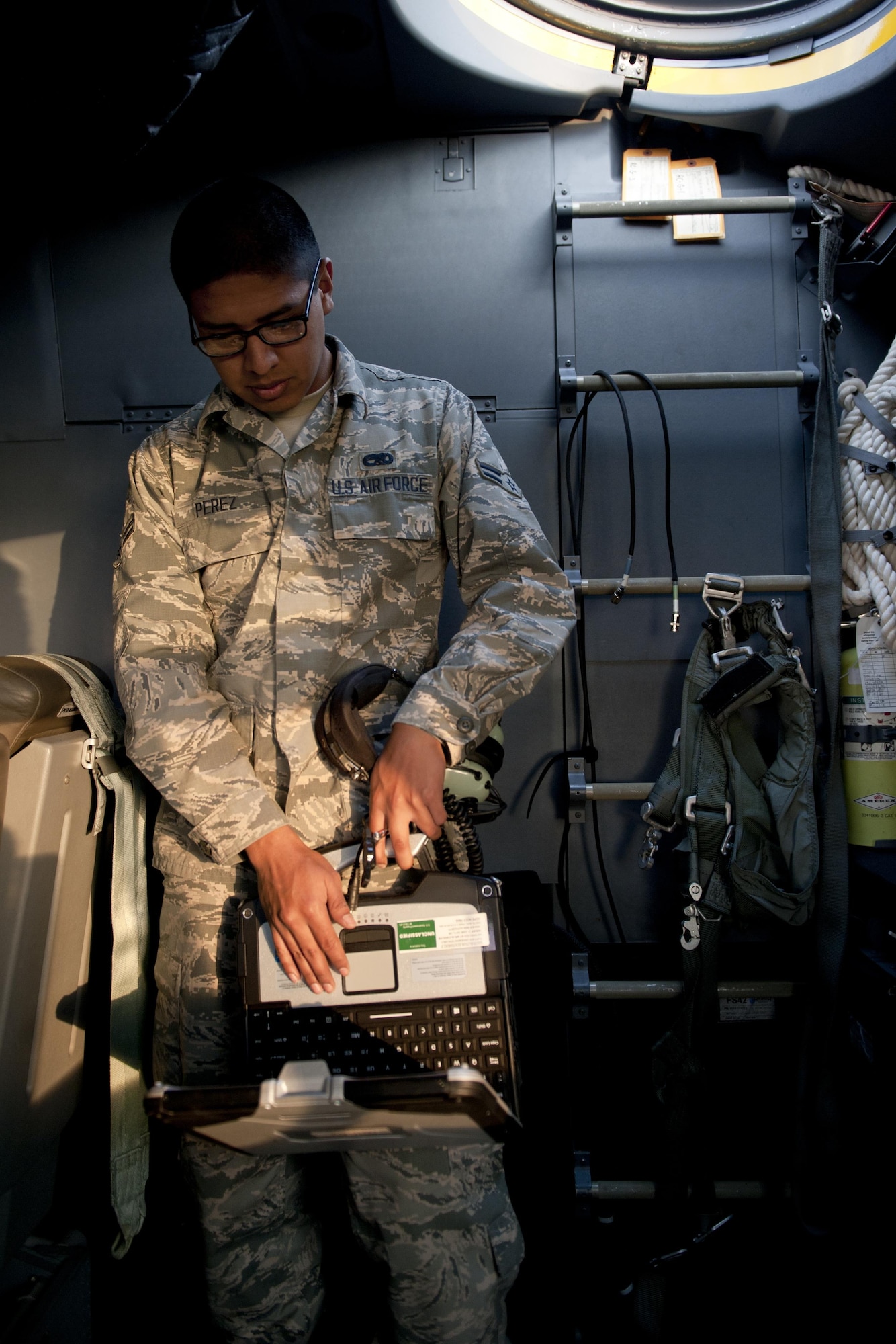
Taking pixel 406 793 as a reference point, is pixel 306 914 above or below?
below

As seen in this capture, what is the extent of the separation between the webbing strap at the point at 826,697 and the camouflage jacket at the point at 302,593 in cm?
93

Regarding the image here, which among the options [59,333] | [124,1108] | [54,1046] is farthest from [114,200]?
[124,1108]

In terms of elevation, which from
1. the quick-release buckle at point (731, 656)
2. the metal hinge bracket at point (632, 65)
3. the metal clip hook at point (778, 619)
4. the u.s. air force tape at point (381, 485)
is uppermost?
the metal hinge bracket at point (632, 65)

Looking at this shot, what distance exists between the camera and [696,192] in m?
2.21

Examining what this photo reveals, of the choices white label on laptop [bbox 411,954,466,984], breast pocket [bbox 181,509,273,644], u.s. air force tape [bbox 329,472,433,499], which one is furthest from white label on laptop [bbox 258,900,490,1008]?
u.s. air force tape [bbox 329,472,433,499]

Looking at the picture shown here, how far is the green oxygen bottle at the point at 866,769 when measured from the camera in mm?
1953

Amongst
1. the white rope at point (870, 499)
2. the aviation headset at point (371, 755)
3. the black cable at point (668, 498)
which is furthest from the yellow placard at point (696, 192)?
the aviation headset at point (371, 755)

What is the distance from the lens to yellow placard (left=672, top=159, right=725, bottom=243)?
222 centimetres

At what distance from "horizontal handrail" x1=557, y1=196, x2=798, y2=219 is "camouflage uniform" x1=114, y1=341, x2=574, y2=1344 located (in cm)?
84

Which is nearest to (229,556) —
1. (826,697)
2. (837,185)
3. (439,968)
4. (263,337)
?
(263,337)

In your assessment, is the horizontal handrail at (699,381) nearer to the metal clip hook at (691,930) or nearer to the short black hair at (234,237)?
the short black hair at (234,237)

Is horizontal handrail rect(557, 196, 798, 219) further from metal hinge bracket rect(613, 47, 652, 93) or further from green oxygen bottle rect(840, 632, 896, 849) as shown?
green oxygen bottle rect(840, 632, 896, 849)

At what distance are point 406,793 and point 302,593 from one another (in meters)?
0.49

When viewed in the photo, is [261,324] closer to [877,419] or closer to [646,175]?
[646,175]
